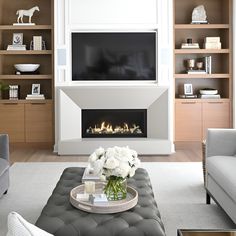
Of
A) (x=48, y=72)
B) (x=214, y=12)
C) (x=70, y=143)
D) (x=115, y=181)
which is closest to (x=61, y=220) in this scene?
(x=115, y=181)

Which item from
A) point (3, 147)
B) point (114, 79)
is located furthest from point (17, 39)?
point (3, 147)

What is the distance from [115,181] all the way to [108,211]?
0.27 m

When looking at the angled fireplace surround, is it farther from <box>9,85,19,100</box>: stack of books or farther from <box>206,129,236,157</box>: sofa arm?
<box>206,129,236,157</box>: sofa arm

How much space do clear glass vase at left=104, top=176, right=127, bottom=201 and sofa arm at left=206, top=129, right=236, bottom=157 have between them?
157 cm

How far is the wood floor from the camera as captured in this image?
6508 mm

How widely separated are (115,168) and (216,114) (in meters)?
4.76

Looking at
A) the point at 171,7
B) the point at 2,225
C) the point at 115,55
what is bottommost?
the point at 2,225

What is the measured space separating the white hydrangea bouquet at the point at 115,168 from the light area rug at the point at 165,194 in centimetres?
71

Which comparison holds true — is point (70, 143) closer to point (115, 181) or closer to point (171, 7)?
point (171, 7)

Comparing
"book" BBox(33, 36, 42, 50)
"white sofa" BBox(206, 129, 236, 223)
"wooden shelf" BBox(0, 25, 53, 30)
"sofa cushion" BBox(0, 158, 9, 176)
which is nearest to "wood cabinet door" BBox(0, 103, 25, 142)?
"book" BBox(33, 36, 42, 50)

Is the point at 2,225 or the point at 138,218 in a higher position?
the point at 138,218

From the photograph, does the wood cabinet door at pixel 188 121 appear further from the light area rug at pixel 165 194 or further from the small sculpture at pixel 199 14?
the small sculpture at pixel 199 14

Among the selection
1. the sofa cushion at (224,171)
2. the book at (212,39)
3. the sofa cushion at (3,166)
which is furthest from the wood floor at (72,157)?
the sofa cushion at (224,171)

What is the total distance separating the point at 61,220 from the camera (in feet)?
8.51
